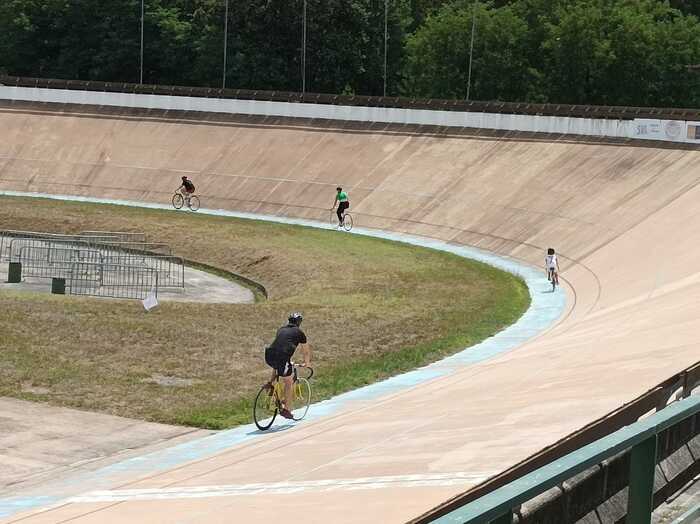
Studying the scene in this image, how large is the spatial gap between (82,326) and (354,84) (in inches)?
2527

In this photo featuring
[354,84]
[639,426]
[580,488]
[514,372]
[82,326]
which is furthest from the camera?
[354,84]

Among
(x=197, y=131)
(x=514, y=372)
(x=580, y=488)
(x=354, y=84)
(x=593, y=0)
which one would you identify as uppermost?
(x=593, y=0)

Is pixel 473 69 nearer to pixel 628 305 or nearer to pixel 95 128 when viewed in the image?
pixel 95 128

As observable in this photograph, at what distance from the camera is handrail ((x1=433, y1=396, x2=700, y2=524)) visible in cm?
420

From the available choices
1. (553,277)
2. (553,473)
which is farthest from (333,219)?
(553,473)

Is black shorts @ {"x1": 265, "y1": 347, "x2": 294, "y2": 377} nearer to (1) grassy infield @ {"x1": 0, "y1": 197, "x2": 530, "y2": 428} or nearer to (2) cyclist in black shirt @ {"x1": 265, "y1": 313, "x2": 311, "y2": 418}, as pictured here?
(2) cyclist in black shirt @ {"x1": 265, "y1": 313, "x2": 311, "y2": 418}

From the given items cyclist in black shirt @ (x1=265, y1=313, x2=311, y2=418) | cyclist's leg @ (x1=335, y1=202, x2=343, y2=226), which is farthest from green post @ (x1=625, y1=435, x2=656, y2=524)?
cyclist's leg @ (x1=335, y1=202, x2=343, y2=226)

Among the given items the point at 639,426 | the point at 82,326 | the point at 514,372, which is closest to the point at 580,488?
the point at 639,426

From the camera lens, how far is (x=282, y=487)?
12906mm

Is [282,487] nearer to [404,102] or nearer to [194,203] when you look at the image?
[194,203]

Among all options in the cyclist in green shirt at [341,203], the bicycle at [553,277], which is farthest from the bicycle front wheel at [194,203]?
the bicycle at [553,277]

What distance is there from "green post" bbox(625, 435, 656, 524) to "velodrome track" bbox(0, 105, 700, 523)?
3.94m

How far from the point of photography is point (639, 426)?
5.35 meters

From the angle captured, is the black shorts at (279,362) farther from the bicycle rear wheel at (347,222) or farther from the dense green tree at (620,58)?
the dense green tree at (620,58)
